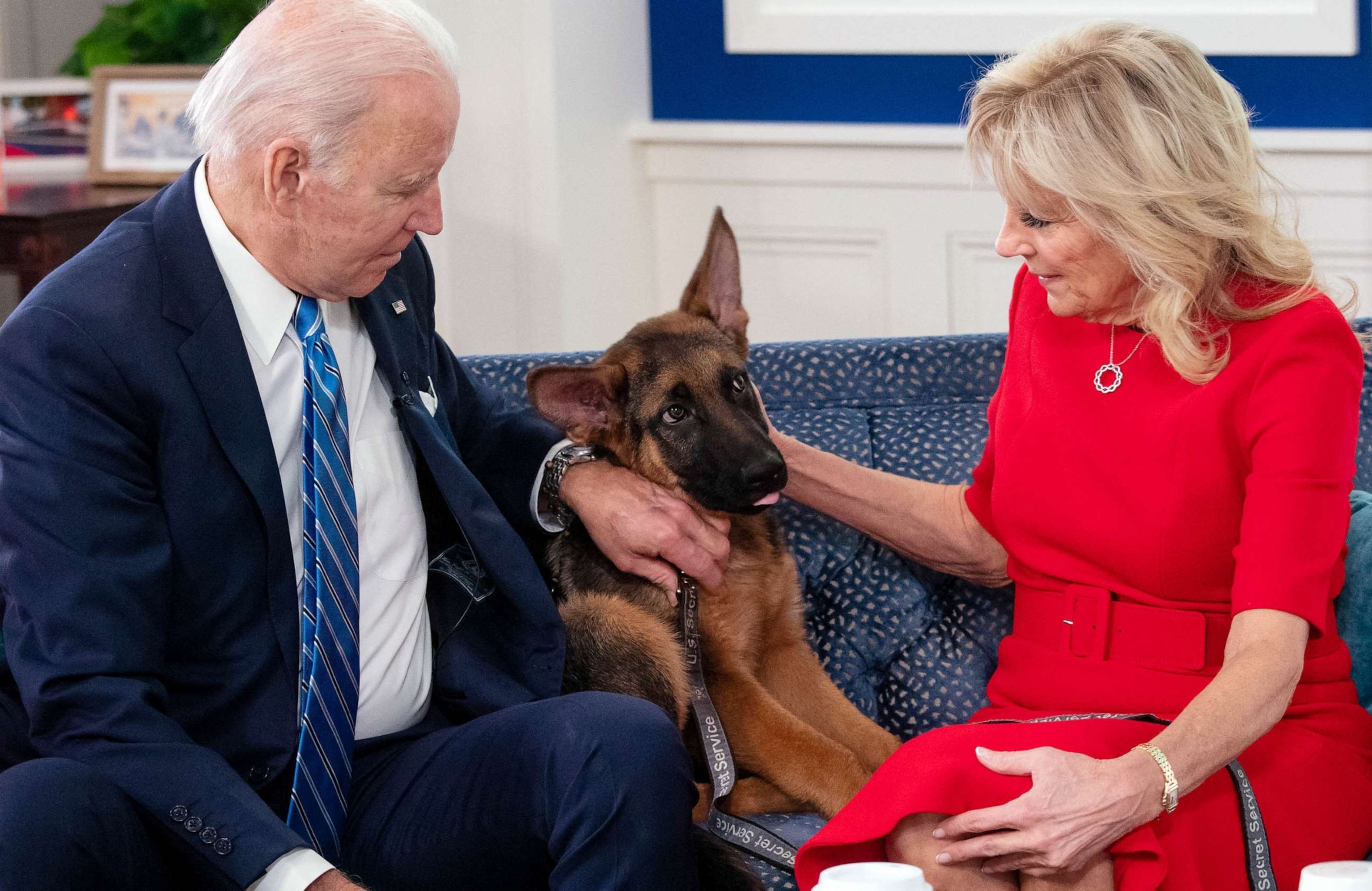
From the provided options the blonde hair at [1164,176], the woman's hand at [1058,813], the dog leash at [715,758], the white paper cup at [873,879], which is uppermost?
the blonde hair at [1164,176]

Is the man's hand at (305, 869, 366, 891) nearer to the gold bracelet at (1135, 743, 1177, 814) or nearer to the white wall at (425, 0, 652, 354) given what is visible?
the gold bracelet at (1135, 743, 1177, 814)

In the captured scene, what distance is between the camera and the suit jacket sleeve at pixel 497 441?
236cm

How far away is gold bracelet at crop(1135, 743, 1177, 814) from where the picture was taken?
1716mm

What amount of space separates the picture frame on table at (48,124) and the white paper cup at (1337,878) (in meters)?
4.61

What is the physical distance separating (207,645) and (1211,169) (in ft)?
4.83

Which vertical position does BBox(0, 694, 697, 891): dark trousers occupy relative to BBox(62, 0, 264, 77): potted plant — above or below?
below

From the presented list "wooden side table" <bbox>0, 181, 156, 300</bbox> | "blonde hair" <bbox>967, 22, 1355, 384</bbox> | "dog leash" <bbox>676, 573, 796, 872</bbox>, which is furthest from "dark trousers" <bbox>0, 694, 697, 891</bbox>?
"wooden side table" <bbox>0, 181, 156, 300</bbox>

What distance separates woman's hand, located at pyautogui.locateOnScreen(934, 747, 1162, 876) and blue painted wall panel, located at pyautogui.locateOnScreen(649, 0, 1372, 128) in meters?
2.69

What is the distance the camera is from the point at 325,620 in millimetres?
1927

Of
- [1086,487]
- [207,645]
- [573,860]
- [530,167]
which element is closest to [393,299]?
[207,645]

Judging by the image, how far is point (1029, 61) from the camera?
1.99 metres

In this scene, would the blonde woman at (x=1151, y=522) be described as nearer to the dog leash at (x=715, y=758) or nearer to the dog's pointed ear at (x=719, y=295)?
the dog leash at (x=715, y=758)

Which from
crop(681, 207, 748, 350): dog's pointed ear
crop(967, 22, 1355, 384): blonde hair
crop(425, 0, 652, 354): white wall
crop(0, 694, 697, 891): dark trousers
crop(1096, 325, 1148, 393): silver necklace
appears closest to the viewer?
crop(0, 694, 697, 891): dark trousers

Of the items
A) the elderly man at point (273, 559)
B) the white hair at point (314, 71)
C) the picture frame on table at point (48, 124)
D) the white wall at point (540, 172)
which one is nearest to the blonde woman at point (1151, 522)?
the elderly man at point (273, 559)
